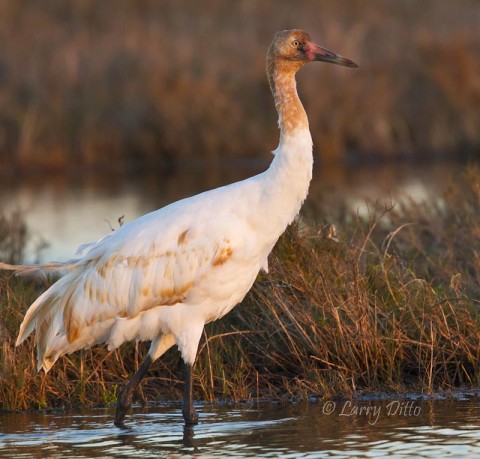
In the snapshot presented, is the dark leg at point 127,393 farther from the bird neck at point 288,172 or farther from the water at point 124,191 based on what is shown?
the water at point 124,191

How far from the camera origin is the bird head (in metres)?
8.11

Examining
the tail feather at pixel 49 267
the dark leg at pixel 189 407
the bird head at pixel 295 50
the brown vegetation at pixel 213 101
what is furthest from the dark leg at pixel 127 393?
the brown vegetation at pixel 213 101

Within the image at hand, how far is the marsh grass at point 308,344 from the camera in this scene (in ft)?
26.6

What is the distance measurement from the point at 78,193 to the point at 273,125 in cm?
405

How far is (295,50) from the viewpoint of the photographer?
26.7 ft

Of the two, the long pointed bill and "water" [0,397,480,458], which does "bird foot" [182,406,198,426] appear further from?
the long pointed bill

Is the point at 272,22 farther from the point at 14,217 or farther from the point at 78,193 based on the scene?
the point at 14,217


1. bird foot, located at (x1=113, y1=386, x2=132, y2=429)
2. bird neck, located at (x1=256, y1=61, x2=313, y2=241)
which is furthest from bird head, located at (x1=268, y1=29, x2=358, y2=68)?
bird foot, located at (x1=113, y1=386, x2=132, y2=429)

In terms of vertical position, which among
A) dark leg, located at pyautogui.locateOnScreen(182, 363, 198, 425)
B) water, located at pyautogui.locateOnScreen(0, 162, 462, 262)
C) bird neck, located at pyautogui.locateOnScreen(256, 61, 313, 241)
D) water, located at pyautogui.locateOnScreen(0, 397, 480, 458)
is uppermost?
water, located at pyautogui.locateOnScreen(0, 162, 462, 262)

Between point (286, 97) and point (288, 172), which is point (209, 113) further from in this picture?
point (288, 172)

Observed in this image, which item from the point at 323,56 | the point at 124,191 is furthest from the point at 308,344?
the point at 124,191

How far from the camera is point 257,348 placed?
8.49 metres

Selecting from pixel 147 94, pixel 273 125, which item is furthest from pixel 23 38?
pixel 273 125

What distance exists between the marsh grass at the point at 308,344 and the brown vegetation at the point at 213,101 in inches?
513
